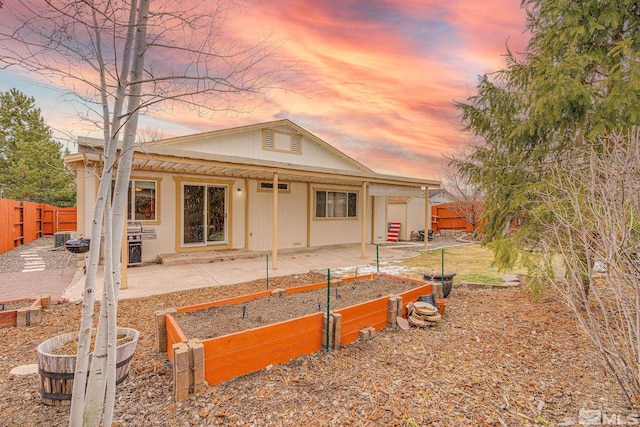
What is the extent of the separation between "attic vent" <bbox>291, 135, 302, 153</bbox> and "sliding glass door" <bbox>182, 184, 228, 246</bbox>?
320 cm

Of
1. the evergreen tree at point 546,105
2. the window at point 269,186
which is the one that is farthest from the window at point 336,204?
the evergreen tree at point 546,105

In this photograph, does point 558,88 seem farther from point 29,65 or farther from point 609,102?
point 29,65

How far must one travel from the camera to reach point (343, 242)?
1264 cm

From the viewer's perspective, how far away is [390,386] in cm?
257

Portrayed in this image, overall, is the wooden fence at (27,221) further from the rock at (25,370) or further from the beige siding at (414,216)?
the beige siding at (414,216)

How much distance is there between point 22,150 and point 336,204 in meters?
16.3

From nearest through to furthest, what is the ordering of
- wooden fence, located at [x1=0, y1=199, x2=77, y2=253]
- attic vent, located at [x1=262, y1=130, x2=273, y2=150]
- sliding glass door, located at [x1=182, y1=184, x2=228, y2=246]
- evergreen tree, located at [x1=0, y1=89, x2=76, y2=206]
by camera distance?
sliding glass door, located at [x1=182, y1=184, x2=228, y2=246]
wooden fence, located at [x1=0, y1=199, x2=77, y2=253]
attic vent, located at [x1=262, y1=130, x2=273, y2=150]
evergreen tree, located at [x1=0, y1=89, x2=76, y2=206]

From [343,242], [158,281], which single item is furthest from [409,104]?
[158,281]

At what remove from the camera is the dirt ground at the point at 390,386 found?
217 centimetres

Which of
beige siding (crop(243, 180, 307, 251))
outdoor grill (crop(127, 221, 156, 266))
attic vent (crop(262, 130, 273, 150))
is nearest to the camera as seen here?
outdoor grill (crop(127, 221, 156, 266))

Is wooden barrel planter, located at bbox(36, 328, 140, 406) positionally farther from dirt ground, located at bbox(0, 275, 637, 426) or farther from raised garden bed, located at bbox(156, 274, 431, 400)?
raised garden bed, located at bbox(156, 274, 431, 400)

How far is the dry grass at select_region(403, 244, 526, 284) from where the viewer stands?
679cm

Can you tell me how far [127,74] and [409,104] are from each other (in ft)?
30.2

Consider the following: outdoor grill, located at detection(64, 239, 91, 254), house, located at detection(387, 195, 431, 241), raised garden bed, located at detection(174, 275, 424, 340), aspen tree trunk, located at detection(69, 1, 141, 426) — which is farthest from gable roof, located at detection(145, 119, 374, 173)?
aspen tree trunk, located at detection(69, 1, 141, 426)
